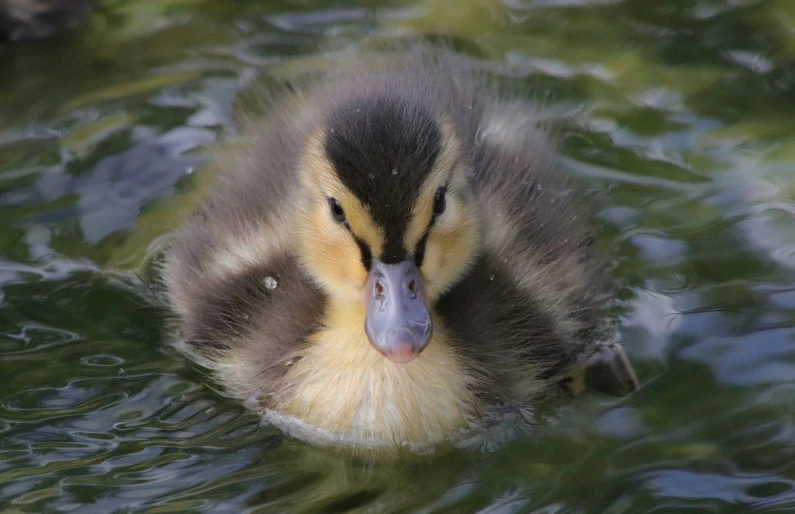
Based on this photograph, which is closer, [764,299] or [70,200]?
[764,299]

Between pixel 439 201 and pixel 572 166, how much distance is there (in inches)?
46.5

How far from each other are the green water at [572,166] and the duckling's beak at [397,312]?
34 centimetres

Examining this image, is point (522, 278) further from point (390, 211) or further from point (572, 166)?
point (572, 166)

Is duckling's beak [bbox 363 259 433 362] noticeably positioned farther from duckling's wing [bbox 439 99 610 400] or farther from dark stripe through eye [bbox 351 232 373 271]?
duckling's wing [bbox 439 99 610 400]

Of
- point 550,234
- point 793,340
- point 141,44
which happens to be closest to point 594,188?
point 550,234

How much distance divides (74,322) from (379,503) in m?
1.09

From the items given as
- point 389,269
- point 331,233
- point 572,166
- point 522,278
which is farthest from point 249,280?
point 572,166

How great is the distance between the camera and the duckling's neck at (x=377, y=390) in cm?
Answer: 304

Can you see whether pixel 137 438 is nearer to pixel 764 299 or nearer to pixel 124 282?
pixel 124 282

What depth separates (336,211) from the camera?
2943 mm

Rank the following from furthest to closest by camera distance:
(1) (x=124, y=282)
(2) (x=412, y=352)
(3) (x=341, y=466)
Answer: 1. (1) (x=124, y=282)
2. (3) (x=341, y=466)
3. (2) (x=412, y=352)

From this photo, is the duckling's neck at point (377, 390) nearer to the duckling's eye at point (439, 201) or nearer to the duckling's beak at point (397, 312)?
the duckling's beak at point (397, 312)

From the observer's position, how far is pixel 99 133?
4180 mm

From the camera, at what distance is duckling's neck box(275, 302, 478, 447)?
9.97ft
